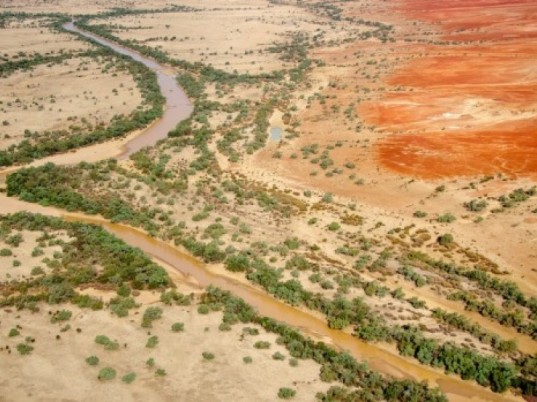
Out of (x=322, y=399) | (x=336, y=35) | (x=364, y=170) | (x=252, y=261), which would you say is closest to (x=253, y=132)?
(x=364, y=170)

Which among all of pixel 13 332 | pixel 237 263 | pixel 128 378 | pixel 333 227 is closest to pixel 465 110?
pixel 333 227

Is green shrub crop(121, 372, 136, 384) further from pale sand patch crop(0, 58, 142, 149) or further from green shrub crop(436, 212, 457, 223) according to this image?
pale sand patch crop(0, 58, 142, 149)

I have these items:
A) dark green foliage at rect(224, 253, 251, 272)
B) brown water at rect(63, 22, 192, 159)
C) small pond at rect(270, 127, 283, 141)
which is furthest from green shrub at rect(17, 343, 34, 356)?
small pond at rect(270, 127, 283, 141)

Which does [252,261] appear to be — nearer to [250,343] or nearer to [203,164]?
[250,343]

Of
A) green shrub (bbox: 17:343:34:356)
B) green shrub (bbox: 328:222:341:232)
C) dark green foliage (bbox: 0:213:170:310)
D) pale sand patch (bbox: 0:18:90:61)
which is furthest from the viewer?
pale sand patch (bbox: 0:18:90:61)

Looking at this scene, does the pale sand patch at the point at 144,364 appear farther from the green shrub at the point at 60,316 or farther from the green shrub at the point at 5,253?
the green shrub at the point at 5,253
